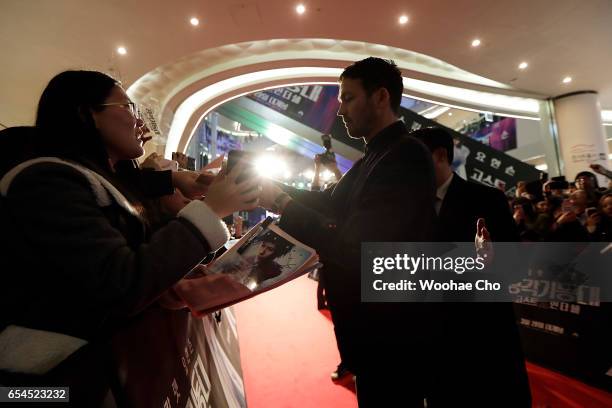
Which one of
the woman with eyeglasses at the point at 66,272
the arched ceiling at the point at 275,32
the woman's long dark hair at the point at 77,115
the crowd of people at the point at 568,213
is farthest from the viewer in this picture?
the arched ceiling at the point at 275,32

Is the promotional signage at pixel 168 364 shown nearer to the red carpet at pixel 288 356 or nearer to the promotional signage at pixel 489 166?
the red carpet at pixel 288 356

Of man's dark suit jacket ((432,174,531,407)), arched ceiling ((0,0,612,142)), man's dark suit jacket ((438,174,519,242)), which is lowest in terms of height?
man's dark suit jacket ((432,174,531,407))

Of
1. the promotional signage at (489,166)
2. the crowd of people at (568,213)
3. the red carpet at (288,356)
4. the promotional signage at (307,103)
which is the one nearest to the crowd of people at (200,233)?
the red carpet at (288,356)

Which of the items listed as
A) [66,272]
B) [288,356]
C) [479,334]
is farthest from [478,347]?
[288,356]

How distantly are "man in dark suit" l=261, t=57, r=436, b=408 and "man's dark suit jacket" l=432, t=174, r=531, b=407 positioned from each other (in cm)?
38

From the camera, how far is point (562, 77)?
7.13m

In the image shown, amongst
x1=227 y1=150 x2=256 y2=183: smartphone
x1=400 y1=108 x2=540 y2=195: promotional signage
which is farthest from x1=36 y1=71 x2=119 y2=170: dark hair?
x1=400 y1=108 x2=540 y2=195: promotional signage

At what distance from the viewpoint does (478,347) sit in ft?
4.45

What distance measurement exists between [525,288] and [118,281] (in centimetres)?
377

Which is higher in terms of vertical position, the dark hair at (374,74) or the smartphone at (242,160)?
the dark hair at (374,74)

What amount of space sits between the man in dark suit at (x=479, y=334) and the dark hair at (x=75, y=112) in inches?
56.5

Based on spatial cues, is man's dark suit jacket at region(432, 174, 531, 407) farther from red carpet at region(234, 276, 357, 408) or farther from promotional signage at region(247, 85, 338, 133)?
promotional signage at region(247, 85, 338, 133)

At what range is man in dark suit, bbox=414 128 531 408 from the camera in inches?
51.8

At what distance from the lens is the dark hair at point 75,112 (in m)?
0.83
